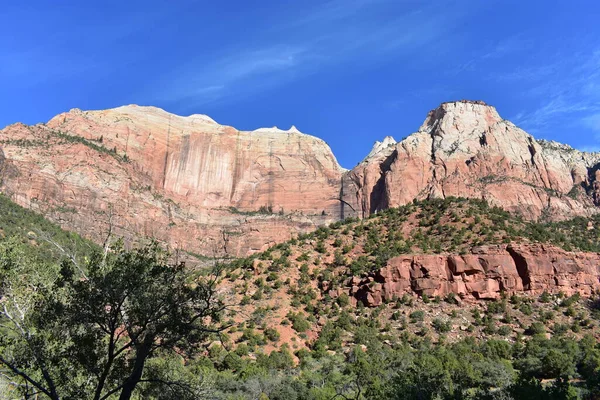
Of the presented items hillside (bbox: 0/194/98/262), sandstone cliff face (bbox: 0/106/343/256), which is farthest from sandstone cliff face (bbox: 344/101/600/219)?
hillside (bbox: 0/194/98/262)

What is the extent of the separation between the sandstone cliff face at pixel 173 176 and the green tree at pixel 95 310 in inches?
3403

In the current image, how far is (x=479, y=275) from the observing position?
42906 mm

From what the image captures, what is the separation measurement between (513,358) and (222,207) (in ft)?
370

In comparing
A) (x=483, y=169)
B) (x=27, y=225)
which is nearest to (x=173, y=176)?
(x=27, y=225)

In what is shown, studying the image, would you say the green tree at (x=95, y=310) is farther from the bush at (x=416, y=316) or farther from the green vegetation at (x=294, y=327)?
the bush at (x=416, y=316)

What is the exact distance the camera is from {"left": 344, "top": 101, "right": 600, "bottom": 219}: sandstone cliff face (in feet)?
339

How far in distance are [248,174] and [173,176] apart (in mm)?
22878

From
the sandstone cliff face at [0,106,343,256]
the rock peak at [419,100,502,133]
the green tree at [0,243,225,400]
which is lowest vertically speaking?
the green tree at [0,243,225,400]

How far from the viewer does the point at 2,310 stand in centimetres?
1290

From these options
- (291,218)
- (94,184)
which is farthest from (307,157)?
(94,184)

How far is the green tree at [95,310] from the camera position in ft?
39.8

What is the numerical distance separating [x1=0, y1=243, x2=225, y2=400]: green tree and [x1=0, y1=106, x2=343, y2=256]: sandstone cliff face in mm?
86438

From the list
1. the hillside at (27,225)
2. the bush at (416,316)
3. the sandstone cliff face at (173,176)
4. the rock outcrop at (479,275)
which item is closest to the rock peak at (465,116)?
the sandstone cliff face at (173,176)

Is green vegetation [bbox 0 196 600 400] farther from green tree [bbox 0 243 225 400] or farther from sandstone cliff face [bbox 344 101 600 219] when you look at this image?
sandstone cliff face [bbox 344 101 600 219]
